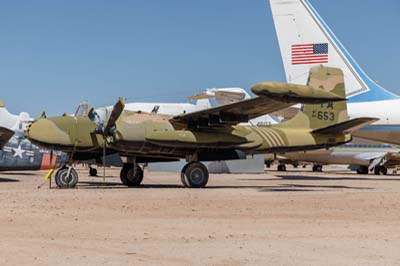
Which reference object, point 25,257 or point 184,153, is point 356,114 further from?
point 25,257

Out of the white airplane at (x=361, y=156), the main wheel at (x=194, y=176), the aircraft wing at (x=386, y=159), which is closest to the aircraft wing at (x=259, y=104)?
the main wheel at (x=194, y=176)

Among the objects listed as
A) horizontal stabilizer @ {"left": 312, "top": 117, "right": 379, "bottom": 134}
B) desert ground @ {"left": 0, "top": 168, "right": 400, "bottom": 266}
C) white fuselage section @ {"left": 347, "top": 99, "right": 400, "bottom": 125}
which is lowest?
desert ground @ {"left": 0, "top": 168, "right": 400, "bottom": 266}

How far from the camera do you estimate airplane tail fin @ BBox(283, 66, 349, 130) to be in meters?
24.0

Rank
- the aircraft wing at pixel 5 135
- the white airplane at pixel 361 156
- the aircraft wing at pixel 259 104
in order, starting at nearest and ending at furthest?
1. the aircraft wing at pixel 259 104
2. the aircraft wing at pixel 5 135
3. the white airplane at pixel 361 156

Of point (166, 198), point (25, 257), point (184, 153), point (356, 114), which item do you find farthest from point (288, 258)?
point (356, 114)

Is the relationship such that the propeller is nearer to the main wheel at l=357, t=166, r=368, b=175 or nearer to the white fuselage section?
the white fuselage section

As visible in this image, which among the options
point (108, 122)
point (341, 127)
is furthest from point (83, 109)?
point (341, 127)

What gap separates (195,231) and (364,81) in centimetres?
2640

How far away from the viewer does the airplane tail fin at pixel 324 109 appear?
2395 centimetres

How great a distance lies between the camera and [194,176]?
68.0 feet

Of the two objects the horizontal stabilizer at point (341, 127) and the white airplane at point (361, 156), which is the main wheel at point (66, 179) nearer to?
the horizontal stabilizer at point (341, 127)

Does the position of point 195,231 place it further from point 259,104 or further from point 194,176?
point 194,176

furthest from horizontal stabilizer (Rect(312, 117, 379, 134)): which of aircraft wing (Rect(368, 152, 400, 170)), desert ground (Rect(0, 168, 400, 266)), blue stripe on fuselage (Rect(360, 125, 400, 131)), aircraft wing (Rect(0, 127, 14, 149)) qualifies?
aircraft wing (Rect(368, 152, 400, 170))

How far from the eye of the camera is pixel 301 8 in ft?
113
